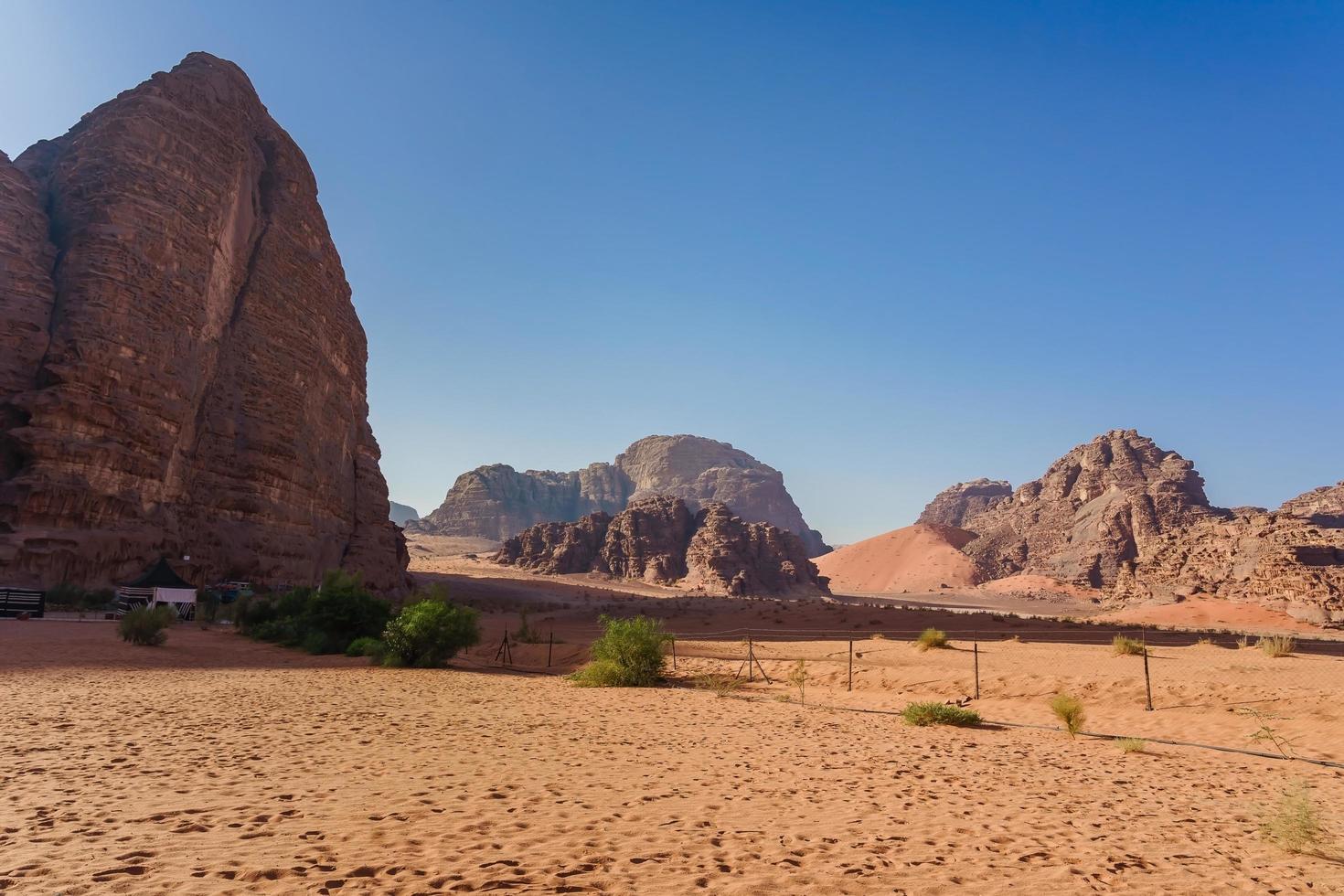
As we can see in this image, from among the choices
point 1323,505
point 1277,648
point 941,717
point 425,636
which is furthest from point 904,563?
point 941,717

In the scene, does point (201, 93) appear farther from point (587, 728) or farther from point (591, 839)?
point (591, 839)

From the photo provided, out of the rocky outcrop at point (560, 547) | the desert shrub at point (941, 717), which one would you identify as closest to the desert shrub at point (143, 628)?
the desert shrub at point (941, 717)

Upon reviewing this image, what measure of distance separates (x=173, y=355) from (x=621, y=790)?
48.0 meters

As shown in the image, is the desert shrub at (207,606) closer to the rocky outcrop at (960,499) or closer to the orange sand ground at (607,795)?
the orange sand ground at (607,795)

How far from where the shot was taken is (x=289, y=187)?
2309 inches

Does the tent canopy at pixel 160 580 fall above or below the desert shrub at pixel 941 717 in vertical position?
above

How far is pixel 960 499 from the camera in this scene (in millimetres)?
180250

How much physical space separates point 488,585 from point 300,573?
30.7 metres

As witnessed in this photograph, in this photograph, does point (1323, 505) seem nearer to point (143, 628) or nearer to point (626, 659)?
point (626, 659)

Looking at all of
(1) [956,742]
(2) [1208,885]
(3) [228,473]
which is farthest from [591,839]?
(3) [228,473]

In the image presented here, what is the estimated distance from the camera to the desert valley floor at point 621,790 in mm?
5363

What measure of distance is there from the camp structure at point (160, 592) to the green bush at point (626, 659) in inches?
1016

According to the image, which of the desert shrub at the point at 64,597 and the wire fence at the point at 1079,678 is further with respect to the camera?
the desert shrub at the point at 64,597

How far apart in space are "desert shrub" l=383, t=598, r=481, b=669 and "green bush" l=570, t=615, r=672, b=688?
18.0ft
